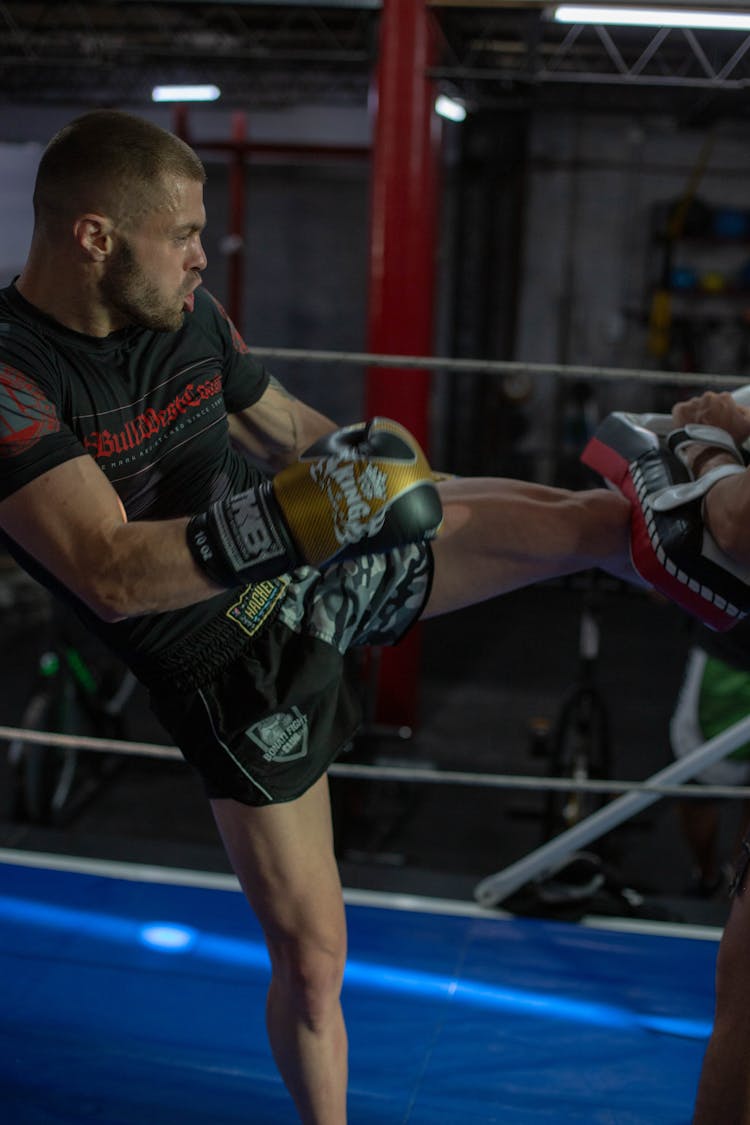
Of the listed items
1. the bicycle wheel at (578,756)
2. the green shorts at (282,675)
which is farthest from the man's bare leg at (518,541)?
the bicycle wheel at (578,756)

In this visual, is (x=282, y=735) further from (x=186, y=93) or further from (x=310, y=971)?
(x=186, y=93)

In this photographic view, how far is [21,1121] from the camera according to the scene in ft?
4.79

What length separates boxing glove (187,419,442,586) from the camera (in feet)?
3.13

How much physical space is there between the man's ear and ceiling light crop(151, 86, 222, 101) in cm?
693

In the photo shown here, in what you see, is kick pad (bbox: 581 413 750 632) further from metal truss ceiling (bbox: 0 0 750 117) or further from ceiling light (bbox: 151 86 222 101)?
ceiling light (bbox: 151 86 222 101)

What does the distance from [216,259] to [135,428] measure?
8.38m

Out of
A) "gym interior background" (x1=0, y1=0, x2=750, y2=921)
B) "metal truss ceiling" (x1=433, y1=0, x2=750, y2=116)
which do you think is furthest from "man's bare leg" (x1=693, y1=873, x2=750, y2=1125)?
"metal truss ceiling" (x1=433, y1=0, x2=750, y2=116)

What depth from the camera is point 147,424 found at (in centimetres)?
117

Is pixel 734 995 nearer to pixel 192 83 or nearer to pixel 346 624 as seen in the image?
pixel 346 624

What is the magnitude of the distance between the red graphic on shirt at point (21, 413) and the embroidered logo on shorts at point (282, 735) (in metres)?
0.40

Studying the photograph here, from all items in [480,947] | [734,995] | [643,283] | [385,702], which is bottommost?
[385,702]

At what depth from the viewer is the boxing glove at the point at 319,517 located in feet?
3.13

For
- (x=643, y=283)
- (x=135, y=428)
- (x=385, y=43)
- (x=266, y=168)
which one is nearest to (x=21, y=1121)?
(x=135, y=428)

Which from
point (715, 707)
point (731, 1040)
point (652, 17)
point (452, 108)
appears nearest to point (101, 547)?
point (731, 1040)
